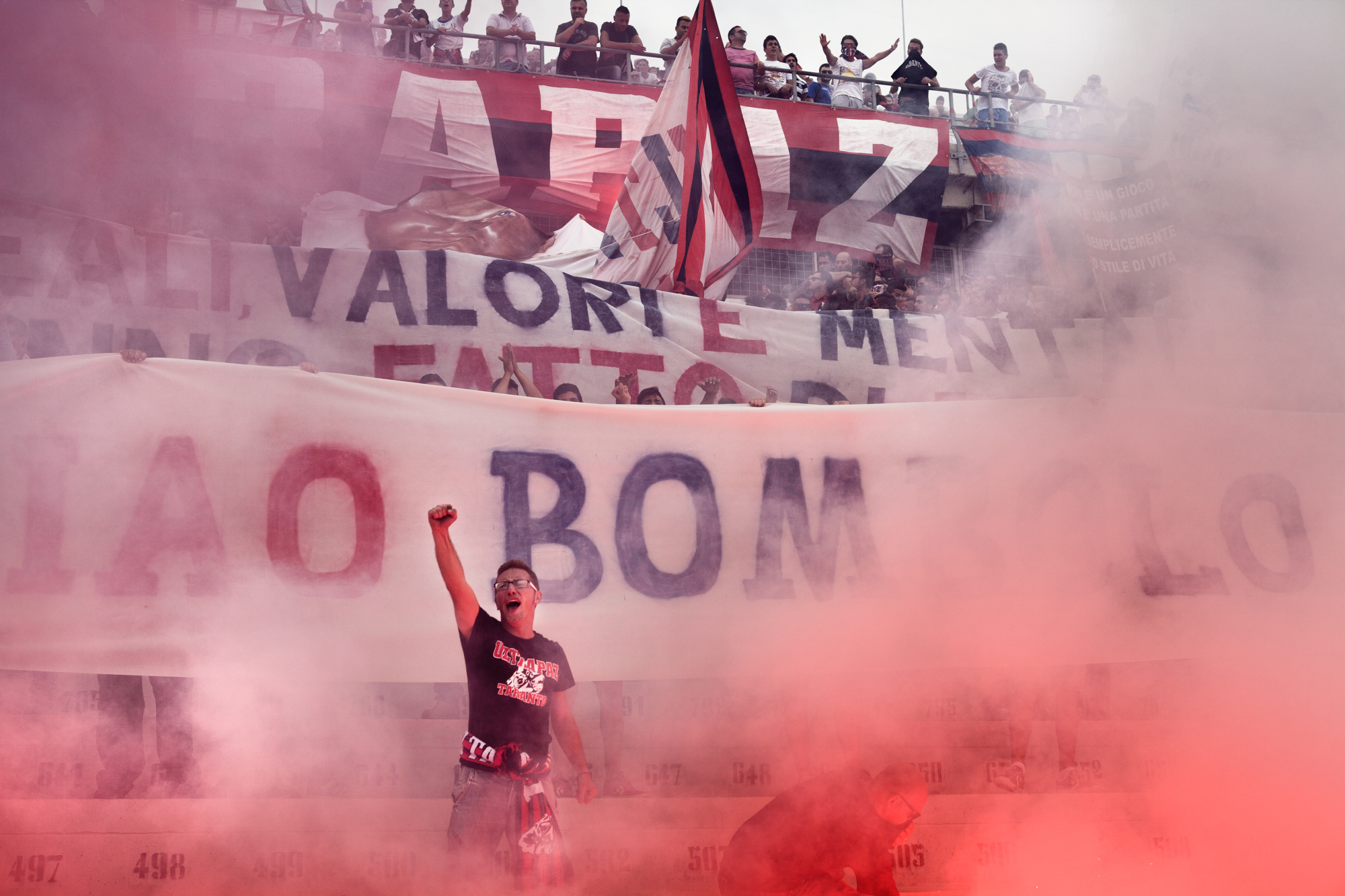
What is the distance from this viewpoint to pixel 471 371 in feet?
14.1

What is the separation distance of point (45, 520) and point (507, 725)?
5.47ft

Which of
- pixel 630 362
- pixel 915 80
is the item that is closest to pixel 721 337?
pixel 630 362

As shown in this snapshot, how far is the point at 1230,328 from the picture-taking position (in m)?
4.36

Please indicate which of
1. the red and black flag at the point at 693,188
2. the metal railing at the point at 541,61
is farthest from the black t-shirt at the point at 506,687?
the metal railing at the point at 541,61

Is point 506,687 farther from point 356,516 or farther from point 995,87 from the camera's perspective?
point 995,87

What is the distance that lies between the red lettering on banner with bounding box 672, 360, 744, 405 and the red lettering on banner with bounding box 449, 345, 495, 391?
0.88 meters

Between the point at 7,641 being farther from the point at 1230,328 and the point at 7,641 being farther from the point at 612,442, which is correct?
the point at 1230,328

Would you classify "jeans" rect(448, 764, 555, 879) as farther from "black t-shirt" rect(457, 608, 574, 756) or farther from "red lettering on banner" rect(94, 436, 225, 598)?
"red lettering on banner" rect(94, 436, 225, 598)

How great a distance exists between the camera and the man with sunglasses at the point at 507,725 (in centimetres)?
271

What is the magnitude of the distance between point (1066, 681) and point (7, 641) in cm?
368

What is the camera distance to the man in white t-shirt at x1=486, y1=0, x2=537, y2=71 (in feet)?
25.6

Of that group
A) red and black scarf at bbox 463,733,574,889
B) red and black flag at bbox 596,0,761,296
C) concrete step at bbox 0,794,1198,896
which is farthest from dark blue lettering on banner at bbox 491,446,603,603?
red and black flag at bbox 596,0,761,296

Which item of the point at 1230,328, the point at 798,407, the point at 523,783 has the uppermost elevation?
the point at 1230,328

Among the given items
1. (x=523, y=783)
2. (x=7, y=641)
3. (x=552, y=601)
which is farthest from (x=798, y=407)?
(x=7, y=641)
